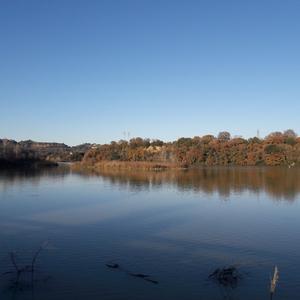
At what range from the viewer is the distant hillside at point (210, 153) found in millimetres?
68625

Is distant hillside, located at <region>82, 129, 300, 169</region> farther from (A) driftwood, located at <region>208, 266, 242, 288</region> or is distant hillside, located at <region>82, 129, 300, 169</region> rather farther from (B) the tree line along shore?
(A) driftwood, located at <region>208, 266, 242, 288</region>

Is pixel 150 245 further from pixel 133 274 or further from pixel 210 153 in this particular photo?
pixel 210 153

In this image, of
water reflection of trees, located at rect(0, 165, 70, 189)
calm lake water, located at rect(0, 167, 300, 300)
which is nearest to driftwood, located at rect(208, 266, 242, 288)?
calm lake water, located at rect(0, 167, 300, 300)

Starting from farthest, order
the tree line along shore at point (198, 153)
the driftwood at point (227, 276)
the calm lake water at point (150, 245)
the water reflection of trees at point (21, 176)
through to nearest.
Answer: the tree line along shore at point (198, 153) < the water reflection of trees at point (21, 176) < the driftwood at point (227, 276) < the calm lake water at point (150, 245)

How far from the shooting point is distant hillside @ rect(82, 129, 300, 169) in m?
68.6

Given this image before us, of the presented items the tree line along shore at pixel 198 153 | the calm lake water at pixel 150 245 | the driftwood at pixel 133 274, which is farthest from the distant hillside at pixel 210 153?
the driftwood at pixel 133 274

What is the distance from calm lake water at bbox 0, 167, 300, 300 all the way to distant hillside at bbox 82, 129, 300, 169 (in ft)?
155

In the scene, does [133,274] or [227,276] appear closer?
[227,276]

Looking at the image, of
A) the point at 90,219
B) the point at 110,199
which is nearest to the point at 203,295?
the point at 90,219

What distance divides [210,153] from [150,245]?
62.6 m

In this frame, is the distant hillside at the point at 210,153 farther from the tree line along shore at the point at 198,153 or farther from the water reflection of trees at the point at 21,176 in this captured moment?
the water reflection of trees at the point at 21,176

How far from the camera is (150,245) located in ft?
37.2

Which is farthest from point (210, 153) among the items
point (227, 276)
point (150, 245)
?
point (227, 276)

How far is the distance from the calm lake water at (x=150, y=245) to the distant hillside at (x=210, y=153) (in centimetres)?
4715
